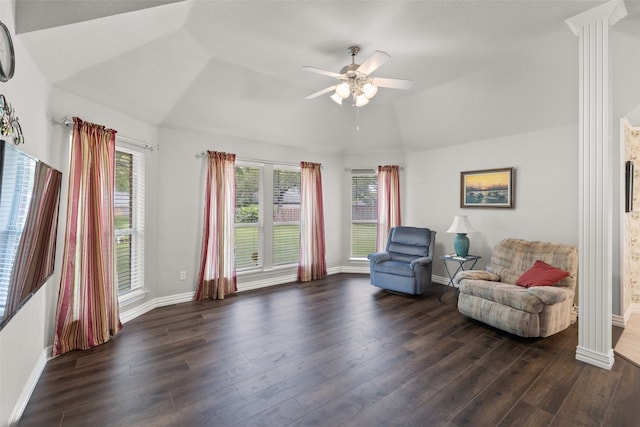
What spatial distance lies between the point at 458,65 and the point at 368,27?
1.33m

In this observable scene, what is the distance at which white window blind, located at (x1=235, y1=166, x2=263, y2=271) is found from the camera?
15.3 feet

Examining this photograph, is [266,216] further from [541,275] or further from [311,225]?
[541,275]

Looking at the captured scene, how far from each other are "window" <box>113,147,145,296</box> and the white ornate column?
4.59 m

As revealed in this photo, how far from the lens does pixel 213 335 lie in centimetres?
302

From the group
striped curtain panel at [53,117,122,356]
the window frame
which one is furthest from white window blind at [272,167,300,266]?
striped curtain panel at [53,117,122,356]

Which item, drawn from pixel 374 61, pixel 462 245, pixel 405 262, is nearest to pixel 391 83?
pixel 374 61

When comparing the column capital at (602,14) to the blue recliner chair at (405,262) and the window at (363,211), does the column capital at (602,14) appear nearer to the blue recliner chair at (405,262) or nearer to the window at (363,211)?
the blue recliner chair at (405,262)

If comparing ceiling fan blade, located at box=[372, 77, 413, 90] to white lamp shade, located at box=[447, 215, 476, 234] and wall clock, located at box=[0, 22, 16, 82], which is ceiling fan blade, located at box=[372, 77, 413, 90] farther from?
wall clock, located at box=[0, 22, 16, 82]

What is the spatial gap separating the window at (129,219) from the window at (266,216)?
1.38 m

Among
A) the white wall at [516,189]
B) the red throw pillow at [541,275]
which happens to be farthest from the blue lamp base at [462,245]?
the red throw pillow at [541,275]

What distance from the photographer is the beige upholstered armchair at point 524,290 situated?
279 centimetres

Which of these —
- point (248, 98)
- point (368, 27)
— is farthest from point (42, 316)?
point (368, 27)

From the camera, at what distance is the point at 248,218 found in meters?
4.76

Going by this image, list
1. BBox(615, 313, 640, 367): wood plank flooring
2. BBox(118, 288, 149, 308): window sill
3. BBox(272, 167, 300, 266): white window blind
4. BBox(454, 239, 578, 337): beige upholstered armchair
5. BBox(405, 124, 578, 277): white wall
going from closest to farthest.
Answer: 1. BBox(615, 313, 640, 367): wood plank flooring
2. BBox(454, 239, 578, 337): beige upholstered armchair
3. BBox(118, 288, 149, 308): window sill
4. BBox(405, 124, 578, 277): white wall
5. BBox(272, 167, 300, 266): white window blind
